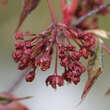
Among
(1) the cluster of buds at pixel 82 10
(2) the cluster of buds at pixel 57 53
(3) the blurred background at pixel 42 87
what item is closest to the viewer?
(2) the cluster of buds at pixel 57 53

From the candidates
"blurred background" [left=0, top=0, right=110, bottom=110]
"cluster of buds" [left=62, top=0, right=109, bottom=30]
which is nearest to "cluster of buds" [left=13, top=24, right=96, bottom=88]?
"cluster of buds" [left=62, top=0, right=109, bottom=30]

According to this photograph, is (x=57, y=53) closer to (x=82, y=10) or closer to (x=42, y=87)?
(x=82, y=10)

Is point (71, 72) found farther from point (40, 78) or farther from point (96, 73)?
point (40, 78)

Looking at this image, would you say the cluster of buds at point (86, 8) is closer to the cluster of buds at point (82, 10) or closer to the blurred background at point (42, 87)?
the cluster of buds at point (82, 10)

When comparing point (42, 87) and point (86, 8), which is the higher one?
point (86, 8)

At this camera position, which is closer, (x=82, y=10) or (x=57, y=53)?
(x=57, y=53)

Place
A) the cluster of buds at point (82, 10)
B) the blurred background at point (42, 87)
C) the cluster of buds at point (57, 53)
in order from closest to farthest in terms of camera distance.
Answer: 1. the cluster of buds at point (57, 53)
2. the cluster of buds at point (82, 10)
3. the blurred background at point (42, 87)

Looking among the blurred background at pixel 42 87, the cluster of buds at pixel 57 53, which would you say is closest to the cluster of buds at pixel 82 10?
the cluster of buds at pixel 57 53

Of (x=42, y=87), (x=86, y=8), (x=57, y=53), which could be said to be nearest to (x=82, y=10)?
(x=86, y=8)

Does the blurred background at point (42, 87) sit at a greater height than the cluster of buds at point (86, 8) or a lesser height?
lesser

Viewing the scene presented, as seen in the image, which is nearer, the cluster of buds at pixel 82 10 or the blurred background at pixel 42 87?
the cluster of buds at pixel 82 10

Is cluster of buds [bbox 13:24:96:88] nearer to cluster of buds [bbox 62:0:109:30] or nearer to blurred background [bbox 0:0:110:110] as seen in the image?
cluster of buds [bbox 62:0:109:30]
